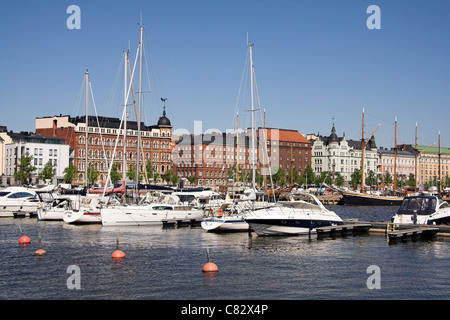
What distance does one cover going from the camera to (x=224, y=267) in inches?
1448

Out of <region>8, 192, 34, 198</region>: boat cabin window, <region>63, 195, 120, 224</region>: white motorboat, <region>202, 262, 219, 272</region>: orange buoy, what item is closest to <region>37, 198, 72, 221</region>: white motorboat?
<region>63, 195, 120, 224</region>: white motorboat

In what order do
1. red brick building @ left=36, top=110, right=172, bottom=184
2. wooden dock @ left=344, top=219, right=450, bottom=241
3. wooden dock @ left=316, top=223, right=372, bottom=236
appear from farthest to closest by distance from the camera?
red brick building @ left=36, top=110, right=172, bottom=184 → wooden dock @ left=316, top=223, right=372, bottom=236 → wooden dock @ left=344, top=219, right=450, bottom=241

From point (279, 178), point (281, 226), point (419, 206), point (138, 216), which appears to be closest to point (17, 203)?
point (138, 216)

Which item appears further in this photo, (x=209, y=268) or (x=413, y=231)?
(x=413, y=231)

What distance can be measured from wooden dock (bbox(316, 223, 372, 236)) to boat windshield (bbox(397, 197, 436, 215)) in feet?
12.7

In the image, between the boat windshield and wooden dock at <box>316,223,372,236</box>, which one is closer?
wooden dock at <box>316,223,372,236</box>

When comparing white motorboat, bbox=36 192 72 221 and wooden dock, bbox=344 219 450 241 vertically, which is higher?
white motorboat, bbox=36 192 72 221

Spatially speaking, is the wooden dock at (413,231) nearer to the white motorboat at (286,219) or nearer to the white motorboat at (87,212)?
the white motorboat at (286,219)

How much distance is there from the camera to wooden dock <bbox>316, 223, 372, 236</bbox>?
53.4 metres

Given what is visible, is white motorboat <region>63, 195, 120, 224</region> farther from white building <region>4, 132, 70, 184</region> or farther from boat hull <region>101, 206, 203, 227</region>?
white building <region>4, 132, 70, 184</region>

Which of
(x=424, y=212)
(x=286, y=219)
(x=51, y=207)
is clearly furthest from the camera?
(x=51, y=207)

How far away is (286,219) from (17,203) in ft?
138

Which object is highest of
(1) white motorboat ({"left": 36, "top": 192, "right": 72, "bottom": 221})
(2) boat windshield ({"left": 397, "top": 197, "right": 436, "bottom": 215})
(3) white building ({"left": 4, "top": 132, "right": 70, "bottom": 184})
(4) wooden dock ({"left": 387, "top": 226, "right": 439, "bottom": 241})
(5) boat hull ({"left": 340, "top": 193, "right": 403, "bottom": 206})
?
(3) white building ({"left": 4, "top": 132, "right": 70, "bottom": 184})

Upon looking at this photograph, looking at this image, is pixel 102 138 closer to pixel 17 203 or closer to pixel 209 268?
pixel 17 203
